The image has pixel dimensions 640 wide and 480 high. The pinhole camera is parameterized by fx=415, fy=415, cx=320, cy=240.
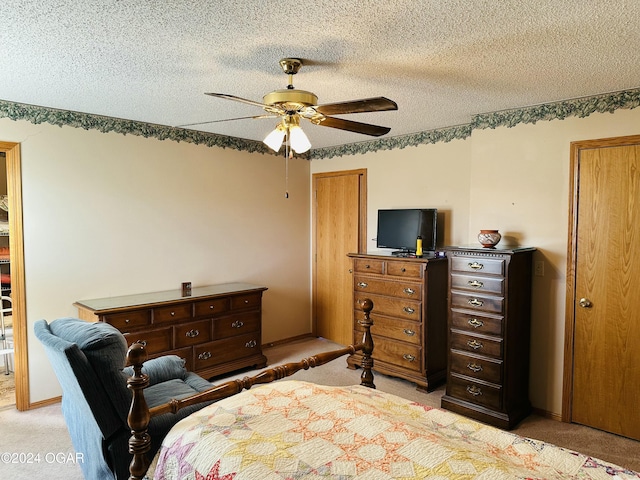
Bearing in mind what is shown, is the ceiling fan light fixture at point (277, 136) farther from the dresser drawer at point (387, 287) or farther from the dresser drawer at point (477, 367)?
the dresser drawer at point (477, 367)

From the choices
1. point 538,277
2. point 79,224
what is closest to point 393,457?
point 538,277

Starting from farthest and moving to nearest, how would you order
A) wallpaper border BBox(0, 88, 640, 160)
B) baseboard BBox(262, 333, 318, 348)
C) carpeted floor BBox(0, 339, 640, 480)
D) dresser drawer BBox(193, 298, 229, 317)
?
baseboard BBox(262, 333, 318, 348) → dresser drawer BBox(193, 298, 229, 317) → wallpaper border BBox(0, 88, 640, 160) → carpeted floor BBox(0, 339, 640, 480)

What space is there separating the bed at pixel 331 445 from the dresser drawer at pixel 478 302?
144 centimetres

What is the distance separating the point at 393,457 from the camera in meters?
1.40

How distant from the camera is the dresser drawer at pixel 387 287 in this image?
12.6 ft

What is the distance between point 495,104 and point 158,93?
257 cm

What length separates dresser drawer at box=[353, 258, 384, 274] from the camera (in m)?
4.12

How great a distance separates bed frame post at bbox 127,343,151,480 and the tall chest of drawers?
245cm

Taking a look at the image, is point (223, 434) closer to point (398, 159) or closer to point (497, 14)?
point (497, 14)

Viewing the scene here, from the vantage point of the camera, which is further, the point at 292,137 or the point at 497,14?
the point at 292,137

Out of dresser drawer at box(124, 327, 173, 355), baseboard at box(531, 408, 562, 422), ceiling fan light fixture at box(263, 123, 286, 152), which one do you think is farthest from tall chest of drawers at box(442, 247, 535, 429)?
dresser drawer at box(124, 327, 173, 355)

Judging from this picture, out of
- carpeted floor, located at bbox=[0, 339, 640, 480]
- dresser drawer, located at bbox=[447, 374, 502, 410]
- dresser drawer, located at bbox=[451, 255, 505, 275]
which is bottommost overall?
carpeted floor, located at bbox=[0, 339, 640, 480]

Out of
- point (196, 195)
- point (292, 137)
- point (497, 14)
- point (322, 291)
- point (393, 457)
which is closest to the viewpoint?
point (393, 457)

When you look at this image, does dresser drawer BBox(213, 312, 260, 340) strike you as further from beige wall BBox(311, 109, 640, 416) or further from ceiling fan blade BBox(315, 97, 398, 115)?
ceiling fan blade BBox(315, 97, 398, 115)
